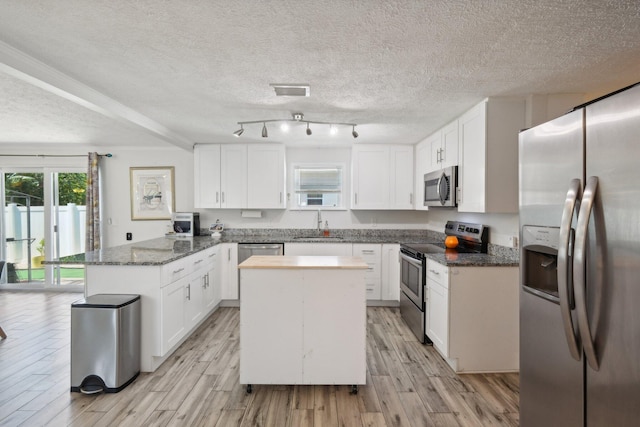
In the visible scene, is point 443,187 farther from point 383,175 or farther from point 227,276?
point 227,276

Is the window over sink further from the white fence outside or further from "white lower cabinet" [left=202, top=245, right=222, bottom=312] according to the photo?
the white fence outside

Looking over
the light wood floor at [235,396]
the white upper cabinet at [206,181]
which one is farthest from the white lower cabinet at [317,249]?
the light wood floor at [235,396]

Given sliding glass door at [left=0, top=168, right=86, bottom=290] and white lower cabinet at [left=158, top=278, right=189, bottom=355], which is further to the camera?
sliding glass door at [left=0, top=168, right=86, bottom=290]

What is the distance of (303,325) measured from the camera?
2.22 metres

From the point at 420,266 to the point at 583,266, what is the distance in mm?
1923

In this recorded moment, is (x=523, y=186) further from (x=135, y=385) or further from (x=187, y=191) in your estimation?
(x=187, y=191)

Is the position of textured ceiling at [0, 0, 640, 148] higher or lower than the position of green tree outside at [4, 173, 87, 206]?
higher

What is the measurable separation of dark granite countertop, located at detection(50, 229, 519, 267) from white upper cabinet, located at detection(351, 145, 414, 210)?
0.54 m

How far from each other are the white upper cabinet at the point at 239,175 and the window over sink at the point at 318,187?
412mm

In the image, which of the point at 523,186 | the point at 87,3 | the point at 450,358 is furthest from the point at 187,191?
the point at 523,186

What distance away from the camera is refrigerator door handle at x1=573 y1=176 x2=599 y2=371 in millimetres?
1182

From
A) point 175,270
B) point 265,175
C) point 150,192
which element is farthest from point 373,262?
point 150,192

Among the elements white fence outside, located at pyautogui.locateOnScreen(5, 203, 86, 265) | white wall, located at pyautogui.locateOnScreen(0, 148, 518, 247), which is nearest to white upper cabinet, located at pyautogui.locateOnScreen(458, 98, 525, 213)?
white wall, located at pyautogui.locateOnScreen(0, 148, 518, 247)

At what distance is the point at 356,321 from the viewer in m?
2.22
